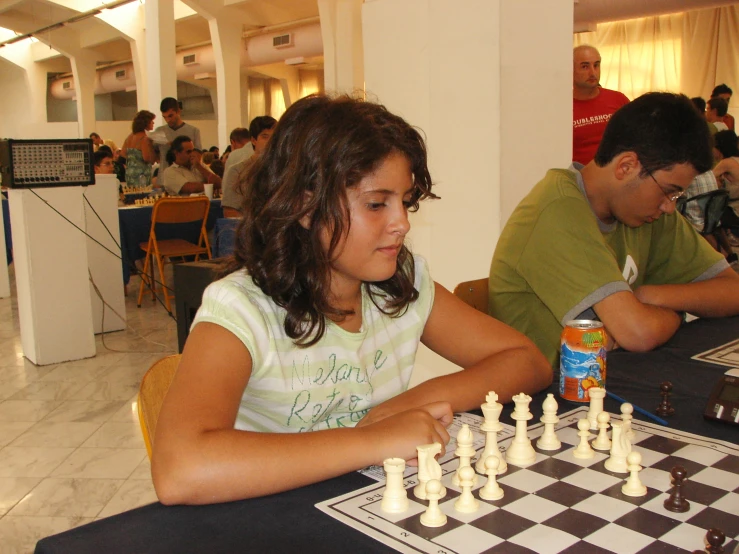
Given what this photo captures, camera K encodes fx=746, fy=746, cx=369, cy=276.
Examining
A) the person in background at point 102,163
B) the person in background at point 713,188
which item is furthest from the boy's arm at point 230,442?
the person in background at point 102,163

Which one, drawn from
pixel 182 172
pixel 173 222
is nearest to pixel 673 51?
pixel 182 172

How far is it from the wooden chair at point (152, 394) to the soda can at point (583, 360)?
→ 68cm

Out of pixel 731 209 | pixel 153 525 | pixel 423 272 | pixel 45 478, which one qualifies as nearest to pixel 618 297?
pixel 423 272

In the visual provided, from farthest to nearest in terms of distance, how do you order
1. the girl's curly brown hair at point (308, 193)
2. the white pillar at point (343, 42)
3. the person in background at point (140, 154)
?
1. the white pillar at point (343, 42)
2. the person in background at point (140, 154)
3. the girl's curly brown hair at point (308, 193)

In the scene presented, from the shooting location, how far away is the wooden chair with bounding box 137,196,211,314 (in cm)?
534

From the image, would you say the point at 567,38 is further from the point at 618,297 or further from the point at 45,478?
the point at 45,478

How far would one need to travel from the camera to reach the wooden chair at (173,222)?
5344mm

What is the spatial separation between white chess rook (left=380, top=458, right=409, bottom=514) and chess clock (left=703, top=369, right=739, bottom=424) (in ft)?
1.91

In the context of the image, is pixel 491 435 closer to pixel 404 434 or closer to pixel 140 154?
pixel 404 434

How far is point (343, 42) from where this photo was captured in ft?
26.1

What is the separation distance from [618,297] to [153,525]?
3.79ft

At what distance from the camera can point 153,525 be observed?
860 millimetres

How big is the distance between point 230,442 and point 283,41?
12385 mm

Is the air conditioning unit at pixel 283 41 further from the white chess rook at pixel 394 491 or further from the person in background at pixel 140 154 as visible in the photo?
the white chess rook at pixel 394 491
